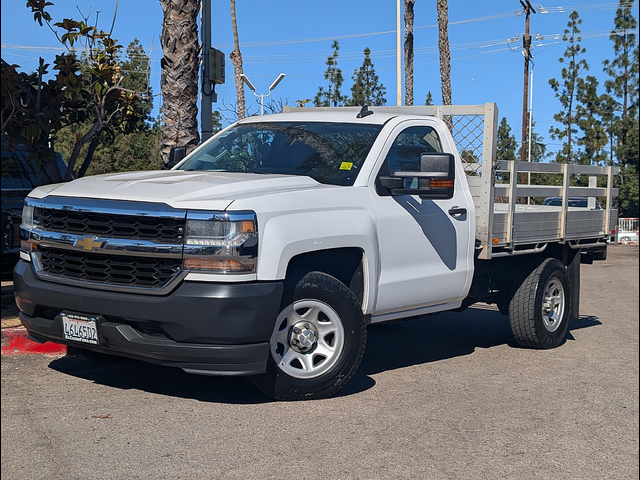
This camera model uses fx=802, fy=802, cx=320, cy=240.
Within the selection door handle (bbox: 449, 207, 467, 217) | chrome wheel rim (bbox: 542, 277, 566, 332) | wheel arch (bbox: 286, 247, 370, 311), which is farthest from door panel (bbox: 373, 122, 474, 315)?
chrome wheel rim (bbox: 542, 277, 566, 332)

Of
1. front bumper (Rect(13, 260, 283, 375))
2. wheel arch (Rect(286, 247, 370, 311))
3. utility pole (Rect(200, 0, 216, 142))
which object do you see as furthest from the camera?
utility pole (Rect(200, 0, 216, 142))

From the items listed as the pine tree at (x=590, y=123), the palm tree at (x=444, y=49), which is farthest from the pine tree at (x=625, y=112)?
the palm tree at (x=444, y=49)

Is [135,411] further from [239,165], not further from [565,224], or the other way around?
[565,224]

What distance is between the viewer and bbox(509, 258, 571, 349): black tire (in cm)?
807

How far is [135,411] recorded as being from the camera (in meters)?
5.37

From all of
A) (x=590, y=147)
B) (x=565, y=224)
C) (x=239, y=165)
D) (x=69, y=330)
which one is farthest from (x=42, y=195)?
(x=590, y=147)

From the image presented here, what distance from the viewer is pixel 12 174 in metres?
8.86

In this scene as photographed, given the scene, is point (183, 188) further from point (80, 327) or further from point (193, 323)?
point (80, 327)

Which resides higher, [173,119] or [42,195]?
[173,119]

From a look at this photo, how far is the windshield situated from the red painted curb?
1918 mm

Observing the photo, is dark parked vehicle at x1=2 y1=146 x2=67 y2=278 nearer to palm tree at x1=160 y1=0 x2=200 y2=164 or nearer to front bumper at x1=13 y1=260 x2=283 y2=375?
palm tree at x1=160 y1=0 x2=200 y2=164

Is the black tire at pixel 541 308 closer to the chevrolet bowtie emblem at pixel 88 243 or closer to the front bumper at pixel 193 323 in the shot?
the front bumper at pixel 193 323

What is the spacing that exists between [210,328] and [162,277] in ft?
1.53

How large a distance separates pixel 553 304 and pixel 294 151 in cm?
355
